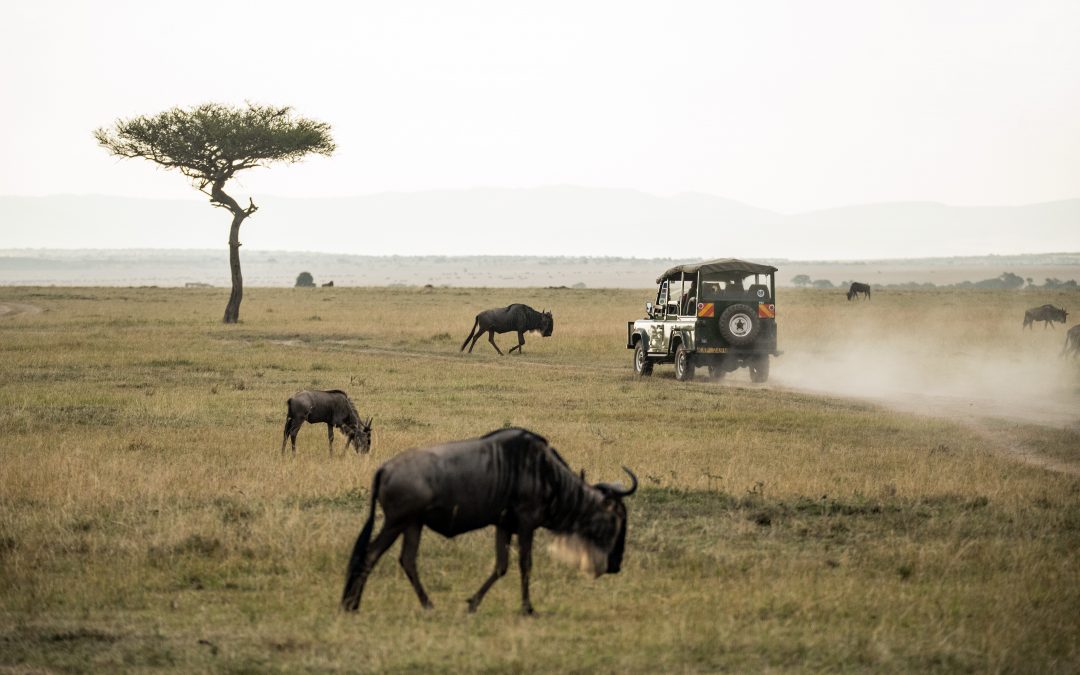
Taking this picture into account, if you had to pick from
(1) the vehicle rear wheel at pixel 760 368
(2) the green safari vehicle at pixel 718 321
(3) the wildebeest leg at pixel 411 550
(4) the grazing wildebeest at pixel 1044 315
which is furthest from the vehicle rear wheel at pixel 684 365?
(4) the grazing wildebeest at pixel 1044 315

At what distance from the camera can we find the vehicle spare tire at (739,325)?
26734 mm

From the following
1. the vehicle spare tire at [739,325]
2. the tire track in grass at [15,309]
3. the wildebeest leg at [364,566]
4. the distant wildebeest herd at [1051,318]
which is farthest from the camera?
the tire track in grass at [15,309]

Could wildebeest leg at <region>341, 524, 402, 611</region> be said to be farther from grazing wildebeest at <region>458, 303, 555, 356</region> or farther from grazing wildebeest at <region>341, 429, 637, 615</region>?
grazing wildebeest at <region>458, 303, 555, 356</region>

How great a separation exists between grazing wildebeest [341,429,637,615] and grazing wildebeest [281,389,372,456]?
754 centimetres

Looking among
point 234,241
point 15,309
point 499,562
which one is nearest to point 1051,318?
point 234,241

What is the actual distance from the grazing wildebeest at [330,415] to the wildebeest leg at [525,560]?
7.58 m

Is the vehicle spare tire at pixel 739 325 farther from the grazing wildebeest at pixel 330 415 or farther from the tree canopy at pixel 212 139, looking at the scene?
the tree canopy at pixel 212 139

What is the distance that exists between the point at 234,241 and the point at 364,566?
45.9 metres

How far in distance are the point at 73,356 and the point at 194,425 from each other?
13.5 meters

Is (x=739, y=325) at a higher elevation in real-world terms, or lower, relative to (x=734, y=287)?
lower

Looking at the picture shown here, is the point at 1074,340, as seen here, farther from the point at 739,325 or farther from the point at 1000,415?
the point at 1000,415

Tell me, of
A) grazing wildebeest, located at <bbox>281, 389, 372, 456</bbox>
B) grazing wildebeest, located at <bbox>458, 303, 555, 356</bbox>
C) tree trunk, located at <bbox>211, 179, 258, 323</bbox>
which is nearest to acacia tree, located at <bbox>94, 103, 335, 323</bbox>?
tree trunk, located at <bbox>211, 179, 258, 323</bbox>

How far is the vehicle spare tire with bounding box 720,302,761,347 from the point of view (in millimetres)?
26734

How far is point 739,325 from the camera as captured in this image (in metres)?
26.9
